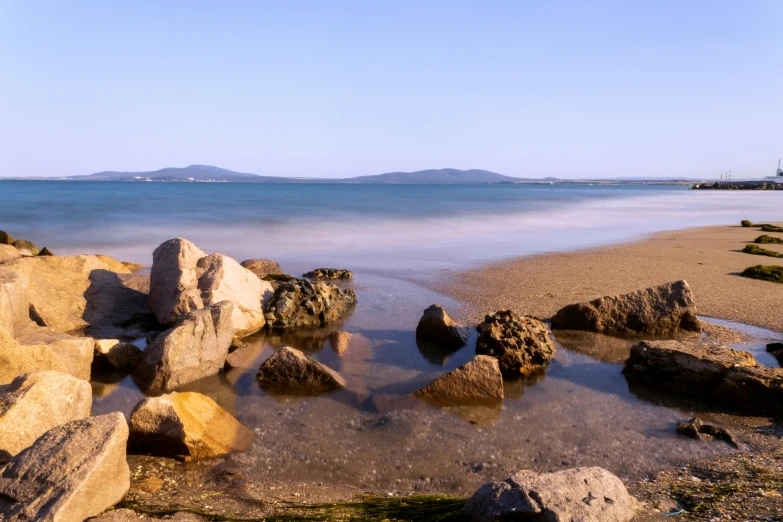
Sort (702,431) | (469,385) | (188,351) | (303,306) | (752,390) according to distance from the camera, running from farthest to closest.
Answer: (303,306)
(188,351)
(469,385)
(752,390)
(702,431)

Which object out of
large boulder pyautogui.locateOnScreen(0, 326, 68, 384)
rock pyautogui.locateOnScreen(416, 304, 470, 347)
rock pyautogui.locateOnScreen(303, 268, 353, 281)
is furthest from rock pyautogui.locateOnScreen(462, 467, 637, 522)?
rock pyautogui.locateOnScreen(303, 268, 353, 281)

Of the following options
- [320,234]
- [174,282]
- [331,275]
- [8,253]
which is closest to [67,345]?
[174,282]

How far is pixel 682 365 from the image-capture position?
711 cm

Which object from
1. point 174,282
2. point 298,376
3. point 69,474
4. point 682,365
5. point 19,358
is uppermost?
point 174,282

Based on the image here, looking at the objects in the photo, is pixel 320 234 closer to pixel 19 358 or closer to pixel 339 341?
pixel 339 341

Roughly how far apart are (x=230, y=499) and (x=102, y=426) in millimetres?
1125

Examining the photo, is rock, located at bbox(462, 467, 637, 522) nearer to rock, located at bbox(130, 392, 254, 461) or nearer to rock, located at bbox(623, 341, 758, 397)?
rock, located at bbox(130, 392, 254, 461)

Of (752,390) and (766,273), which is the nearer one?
(752,390)

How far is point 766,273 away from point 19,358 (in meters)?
14.6

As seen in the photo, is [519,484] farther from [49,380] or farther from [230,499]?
[49,380]

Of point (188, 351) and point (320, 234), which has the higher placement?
point (320, 234)

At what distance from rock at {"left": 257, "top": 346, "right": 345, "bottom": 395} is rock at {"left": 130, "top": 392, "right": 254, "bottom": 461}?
5.04ft

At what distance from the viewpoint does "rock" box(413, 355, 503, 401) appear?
681 cm

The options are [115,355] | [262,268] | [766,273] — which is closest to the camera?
[115,355]
